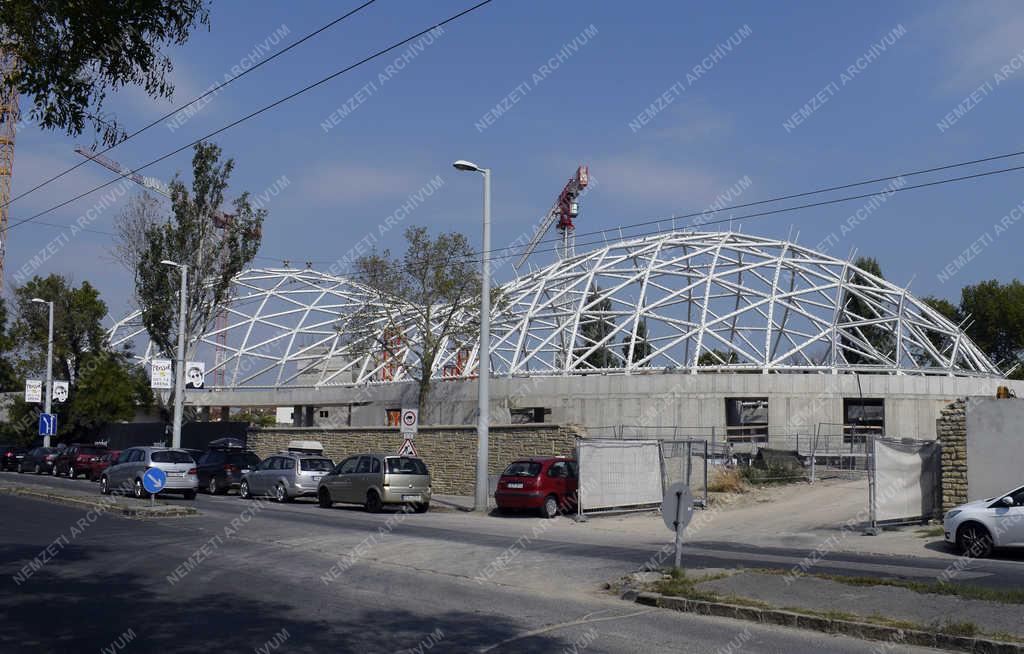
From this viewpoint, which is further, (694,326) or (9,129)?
(9,129)

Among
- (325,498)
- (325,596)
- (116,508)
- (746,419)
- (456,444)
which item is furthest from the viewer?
(746,419)

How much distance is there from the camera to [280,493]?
30203 mm

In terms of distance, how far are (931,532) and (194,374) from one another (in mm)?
30550

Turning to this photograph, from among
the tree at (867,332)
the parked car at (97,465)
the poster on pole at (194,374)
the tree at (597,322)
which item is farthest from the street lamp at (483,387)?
the tree at (867,332)

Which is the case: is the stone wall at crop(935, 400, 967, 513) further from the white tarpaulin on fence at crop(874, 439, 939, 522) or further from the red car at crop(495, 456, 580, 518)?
the red car at crop(495, 456, 580, 518)

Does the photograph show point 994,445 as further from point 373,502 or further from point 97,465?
point 97,465

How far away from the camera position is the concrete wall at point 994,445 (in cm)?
2017

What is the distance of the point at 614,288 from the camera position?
2128 inches

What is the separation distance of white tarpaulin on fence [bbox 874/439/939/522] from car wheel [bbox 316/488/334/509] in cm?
1567

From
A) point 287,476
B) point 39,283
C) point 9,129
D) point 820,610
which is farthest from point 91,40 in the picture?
point 9,129

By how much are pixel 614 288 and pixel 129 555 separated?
41.7 metres

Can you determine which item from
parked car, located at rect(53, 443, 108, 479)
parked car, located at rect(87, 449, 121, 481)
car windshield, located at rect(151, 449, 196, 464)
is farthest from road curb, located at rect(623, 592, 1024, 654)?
parked car, located at rect(53, 443, 108, 479)

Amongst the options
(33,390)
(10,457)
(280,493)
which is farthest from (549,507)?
(33,390)

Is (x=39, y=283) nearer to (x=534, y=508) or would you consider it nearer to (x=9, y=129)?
(x=9, y=129)
